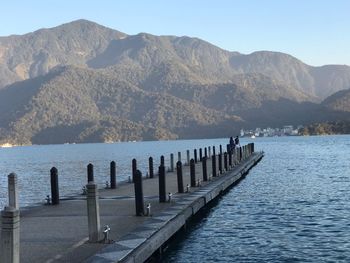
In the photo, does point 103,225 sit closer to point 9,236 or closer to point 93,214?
point 93,214

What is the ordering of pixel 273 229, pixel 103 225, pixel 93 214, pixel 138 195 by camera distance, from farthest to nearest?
pixel 273 229 < pixel 138 195 < pixel 103 225 < pixel 93 214

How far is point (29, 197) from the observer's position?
127ft

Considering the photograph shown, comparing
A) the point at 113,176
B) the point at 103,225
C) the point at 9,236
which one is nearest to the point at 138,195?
the point at 103,225

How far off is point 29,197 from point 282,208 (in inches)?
810

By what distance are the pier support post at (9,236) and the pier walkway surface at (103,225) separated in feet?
8.13

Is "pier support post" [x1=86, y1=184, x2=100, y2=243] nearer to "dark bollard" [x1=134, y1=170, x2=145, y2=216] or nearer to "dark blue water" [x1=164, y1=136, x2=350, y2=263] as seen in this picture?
"dark blue water" [x1=164, y1=136, x2=350, y2=263]

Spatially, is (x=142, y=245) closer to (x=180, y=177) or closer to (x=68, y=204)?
(x=68, y=204)

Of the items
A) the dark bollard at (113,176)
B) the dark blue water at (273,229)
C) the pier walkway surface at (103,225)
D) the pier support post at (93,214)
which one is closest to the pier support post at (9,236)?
the pier walkway surface at (103,225)

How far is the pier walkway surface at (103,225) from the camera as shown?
12281 mm

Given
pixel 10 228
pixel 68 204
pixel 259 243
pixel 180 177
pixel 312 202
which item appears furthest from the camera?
pixel 312 202

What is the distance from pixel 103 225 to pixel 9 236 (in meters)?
6.97

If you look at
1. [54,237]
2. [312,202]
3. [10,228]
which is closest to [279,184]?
[312,202]

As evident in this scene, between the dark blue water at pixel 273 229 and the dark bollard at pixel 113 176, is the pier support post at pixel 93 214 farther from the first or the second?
the dark bollard at pixel 113 176

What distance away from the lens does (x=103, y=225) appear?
52.6ft
